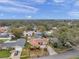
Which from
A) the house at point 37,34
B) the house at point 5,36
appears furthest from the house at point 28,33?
the house at point 5,36

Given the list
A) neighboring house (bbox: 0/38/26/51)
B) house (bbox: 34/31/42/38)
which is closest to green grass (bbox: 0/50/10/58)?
neighboring house (bbox: 0/38/26/51)

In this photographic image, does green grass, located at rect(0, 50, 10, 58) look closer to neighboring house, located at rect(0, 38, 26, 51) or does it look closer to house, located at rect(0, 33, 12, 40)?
neighboring house, located at rect(0, 38, 26, 51)

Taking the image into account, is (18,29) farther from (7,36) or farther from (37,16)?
(37,16)

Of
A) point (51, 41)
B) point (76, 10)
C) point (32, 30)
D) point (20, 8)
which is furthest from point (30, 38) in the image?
point (76, 10)

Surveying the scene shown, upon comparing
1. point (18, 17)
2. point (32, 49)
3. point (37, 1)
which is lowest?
point (32, 49)

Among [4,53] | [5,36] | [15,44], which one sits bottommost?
[4,53]

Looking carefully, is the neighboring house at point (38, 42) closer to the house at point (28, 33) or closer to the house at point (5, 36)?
the house at point (28, 33)

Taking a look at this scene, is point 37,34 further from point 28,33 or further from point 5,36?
point 5,36

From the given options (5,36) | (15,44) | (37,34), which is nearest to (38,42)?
(37,34)
